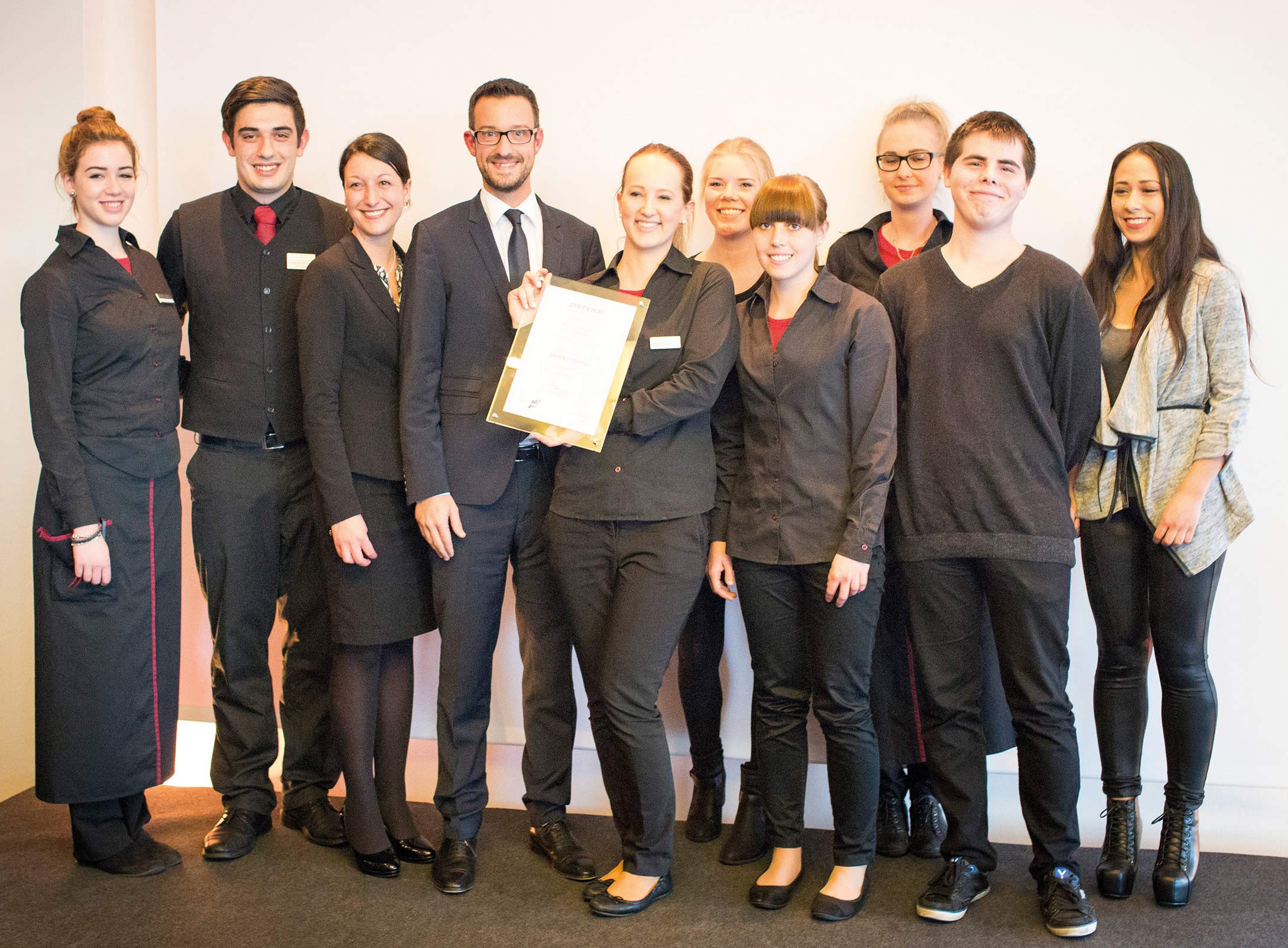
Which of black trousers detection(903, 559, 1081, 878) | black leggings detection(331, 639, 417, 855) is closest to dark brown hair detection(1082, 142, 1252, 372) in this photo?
black trousers detection(903, 559, 1081, 878)

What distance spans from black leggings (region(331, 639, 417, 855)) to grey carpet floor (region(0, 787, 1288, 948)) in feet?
0.46

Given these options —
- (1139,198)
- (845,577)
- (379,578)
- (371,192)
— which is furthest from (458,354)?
(1139,198)

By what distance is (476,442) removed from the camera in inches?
106

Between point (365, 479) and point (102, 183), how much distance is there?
1.00m

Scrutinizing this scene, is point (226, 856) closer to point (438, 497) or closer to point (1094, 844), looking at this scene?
point (438, 497)

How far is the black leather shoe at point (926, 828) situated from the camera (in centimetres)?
297

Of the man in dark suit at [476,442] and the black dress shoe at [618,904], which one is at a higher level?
the man in dark suit at [476,442]

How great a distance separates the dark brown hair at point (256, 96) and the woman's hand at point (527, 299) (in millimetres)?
953

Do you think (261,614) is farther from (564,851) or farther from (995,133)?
(995,133)

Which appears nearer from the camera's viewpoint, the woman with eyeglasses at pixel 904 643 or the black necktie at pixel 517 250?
the black necktie at pixel 517 250

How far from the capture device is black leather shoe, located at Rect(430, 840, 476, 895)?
2742mm

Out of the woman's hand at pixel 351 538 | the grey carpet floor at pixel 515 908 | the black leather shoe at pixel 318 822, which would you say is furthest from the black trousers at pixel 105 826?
the woman's hand at pixel 351 538

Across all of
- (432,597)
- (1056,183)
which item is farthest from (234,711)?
(1056,183)

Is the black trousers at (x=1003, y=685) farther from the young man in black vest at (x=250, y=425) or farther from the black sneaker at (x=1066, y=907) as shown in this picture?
the young man in black vest at (x=250, y=425)
